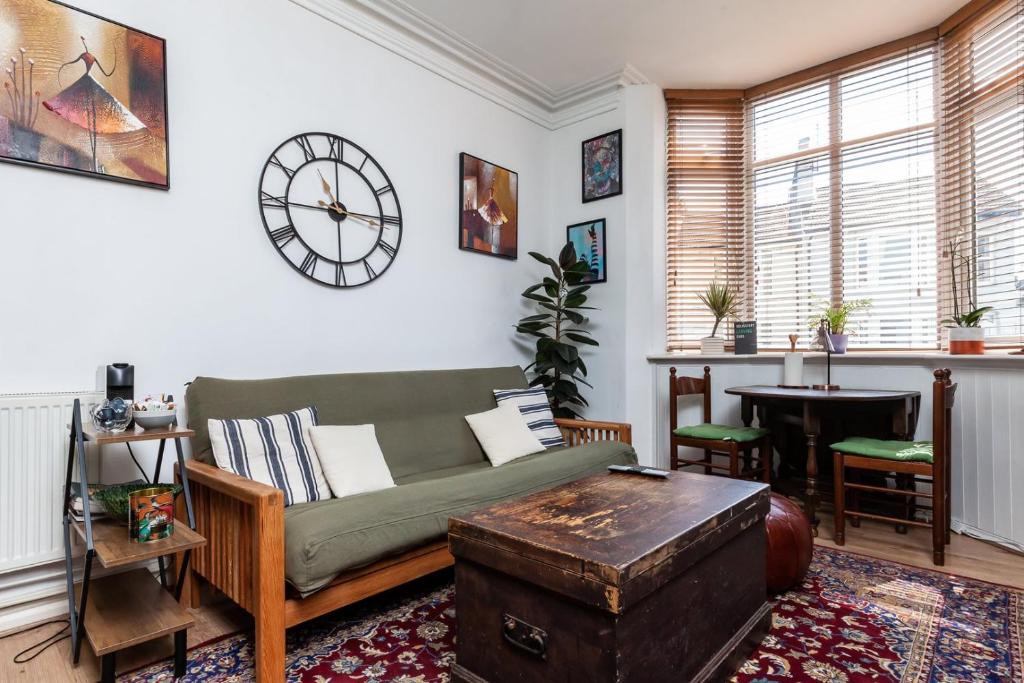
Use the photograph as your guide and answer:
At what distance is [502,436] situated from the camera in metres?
2.99

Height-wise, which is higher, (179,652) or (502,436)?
(502,436)

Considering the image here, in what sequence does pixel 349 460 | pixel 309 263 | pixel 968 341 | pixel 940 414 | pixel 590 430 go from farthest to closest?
pixel 590 430
pixel 968 341
pixel 309 263
pixel 940 414
pixel 349 460

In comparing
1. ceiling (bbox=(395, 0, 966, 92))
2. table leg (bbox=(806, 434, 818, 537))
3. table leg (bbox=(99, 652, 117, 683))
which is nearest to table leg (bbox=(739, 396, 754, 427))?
table leg (bbox=(806, 434, 818, 537))

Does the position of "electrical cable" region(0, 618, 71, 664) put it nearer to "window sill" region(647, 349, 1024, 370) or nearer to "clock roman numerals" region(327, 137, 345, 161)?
"clock roman numerals" region(327, 137, 345, 161)

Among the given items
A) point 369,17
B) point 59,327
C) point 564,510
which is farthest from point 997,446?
point 59,327

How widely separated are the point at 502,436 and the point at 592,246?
5.69 feet

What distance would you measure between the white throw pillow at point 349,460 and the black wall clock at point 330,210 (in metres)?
0.86

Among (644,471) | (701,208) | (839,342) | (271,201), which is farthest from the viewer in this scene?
(701,208)

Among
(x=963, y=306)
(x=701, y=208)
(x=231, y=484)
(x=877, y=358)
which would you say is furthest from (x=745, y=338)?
(x=231, y=484)

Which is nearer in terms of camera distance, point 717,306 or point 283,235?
point 283,235

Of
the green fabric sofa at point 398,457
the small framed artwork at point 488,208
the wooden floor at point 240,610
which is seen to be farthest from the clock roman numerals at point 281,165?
the wooden floor at point 240,610

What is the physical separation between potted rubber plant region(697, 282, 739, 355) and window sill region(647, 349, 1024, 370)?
0.31 feet

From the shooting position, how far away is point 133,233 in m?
2.21

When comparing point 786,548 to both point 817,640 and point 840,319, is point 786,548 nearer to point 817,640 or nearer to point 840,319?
point 817,640
